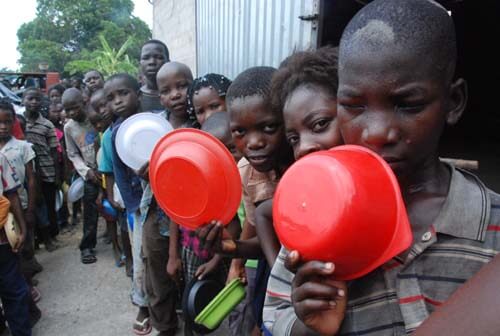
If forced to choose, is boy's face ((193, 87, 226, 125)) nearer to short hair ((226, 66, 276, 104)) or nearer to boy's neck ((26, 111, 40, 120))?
short hair ((226, 66, 276, 104))

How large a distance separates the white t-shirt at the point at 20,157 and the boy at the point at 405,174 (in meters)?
3.18

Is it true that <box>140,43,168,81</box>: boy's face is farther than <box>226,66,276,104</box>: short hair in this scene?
Yes

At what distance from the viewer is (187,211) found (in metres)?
1.35

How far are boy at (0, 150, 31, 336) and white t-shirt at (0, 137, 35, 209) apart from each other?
431mm

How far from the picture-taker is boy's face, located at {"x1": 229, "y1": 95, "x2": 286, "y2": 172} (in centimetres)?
151

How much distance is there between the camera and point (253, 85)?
1.57 m

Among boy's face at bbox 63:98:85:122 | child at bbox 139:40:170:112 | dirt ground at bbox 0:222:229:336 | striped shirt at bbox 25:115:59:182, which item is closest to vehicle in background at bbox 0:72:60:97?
striped shirt at bbox 25:115:59:182

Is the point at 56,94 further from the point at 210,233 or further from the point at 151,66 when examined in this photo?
the point at 210,233

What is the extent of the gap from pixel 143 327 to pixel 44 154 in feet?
8.65

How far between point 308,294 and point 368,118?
1.22 ft

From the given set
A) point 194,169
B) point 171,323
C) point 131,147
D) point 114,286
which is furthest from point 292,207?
point 114,286

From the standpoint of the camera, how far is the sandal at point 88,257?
4.27 metres

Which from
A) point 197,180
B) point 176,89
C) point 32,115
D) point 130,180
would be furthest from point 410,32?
point 32,115

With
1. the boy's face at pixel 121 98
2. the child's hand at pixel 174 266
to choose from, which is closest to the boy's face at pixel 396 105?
the child's hand at pixel 174 266
